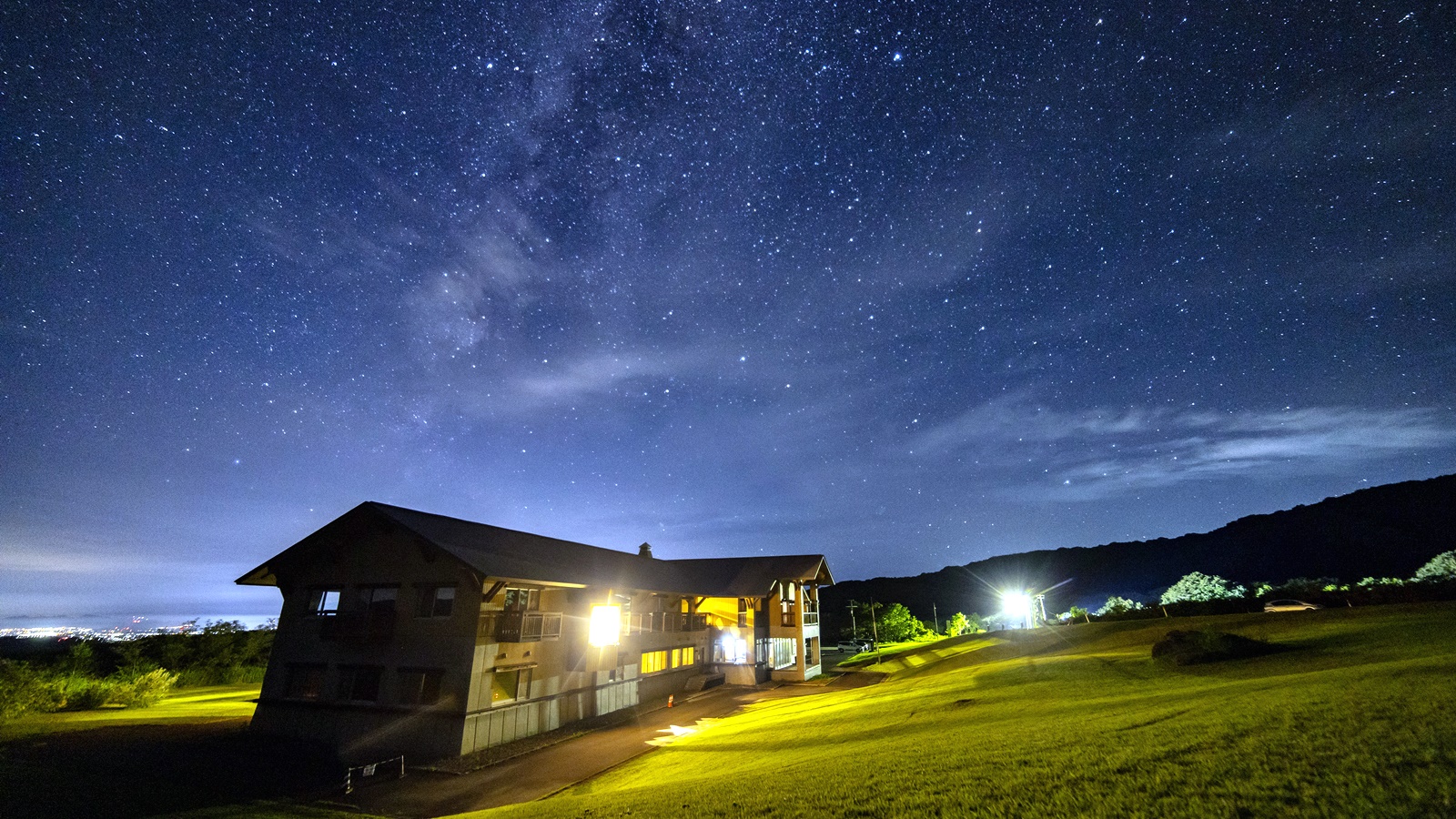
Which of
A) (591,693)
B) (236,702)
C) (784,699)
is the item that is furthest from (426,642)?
(236,702)

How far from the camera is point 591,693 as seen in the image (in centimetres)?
3091

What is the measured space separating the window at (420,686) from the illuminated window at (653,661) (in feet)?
47.0

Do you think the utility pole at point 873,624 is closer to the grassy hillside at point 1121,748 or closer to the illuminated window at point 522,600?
the grassy hillside at point 1121,748

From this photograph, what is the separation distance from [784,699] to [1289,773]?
95.5 feet

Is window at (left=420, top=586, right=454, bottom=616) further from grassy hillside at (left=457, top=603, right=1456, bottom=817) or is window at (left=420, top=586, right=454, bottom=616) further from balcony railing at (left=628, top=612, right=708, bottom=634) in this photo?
balcony railing at (left=628, top=612, right=708, bottom=634)

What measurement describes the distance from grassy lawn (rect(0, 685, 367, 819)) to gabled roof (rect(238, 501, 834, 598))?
754cm

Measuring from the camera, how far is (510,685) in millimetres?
26484

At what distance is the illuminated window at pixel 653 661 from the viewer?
121ft

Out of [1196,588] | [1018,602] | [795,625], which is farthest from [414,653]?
[1196,588]

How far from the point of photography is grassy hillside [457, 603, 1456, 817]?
7.22m

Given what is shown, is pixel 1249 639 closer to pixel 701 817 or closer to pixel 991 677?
pixel 991 677

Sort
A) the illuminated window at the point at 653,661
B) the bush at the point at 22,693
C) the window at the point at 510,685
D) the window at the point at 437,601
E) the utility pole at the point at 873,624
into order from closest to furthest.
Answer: the window at the point at 510,685 < the window at the point at 437,601 < the bush at the point at 22,693 < the illuminated window at the point at 653,661 < the utility pole at the point at 873,624

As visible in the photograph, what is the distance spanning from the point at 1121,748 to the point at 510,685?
2483 cm

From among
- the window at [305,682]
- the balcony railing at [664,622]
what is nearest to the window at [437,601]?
the window at [305,682]
